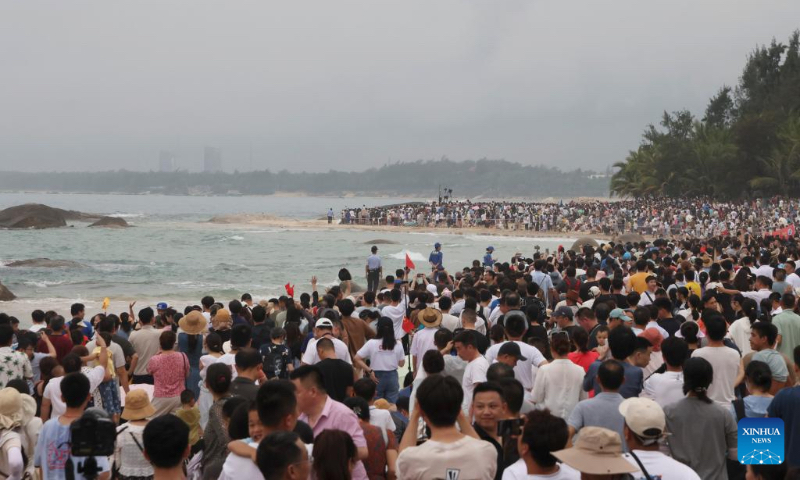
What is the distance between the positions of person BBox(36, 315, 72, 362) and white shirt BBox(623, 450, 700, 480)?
274 inches

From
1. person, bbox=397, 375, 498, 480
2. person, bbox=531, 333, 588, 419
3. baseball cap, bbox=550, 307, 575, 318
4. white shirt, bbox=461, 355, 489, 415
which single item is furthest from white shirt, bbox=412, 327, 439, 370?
person, bbox=397, 375, 498, 480

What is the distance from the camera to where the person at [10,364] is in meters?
7.80

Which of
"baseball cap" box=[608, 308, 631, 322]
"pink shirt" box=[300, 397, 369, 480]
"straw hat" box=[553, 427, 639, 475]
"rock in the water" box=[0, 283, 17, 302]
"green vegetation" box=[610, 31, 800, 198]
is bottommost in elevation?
"rock in the water" box=[0, 283, 17, 302]

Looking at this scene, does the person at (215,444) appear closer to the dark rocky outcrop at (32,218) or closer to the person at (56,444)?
the person at (56,444)

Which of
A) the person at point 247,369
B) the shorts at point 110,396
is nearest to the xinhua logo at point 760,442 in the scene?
the person at point 247,369

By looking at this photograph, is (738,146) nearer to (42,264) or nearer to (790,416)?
(42,264)

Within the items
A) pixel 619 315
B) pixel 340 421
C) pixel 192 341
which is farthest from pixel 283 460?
pixel 619 315

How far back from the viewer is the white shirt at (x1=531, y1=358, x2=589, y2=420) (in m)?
6.79

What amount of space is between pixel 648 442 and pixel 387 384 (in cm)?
504

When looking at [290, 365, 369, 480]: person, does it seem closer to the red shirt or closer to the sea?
the red shirt

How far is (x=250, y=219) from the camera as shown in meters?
88.6

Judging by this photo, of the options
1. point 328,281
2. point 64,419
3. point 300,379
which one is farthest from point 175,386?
point 328,281

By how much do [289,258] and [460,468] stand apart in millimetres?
45766

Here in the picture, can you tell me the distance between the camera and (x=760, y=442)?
15.2 feet
